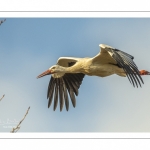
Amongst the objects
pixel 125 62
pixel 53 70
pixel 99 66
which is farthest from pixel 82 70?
pixel 125 62

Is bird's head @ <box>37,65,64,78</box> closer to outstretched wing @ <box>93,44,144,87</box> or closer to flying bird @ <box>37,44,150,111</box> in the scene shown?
flying bird @ <box>37,44,150,111</box>

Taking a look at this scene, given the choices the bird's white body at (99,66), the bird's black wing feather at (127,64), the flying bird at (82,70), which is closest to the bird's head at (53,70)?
the flying bird at (82,70)

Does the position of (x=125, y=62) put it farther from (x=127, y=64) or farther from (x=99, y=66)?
(x=99, y=66)

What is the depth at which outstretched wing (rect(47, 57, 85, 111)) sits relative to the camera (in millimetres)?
7793

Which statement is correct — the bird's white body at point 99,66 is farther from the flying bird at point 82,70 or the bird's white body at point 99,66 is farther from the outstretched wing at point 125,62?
the outstretched wing at point 125,62

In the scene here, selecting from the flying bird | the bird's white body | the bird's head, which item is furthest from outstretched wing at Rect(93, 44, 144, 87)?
the bird's head

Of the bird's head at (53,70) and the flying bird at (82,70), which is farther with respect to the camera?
the bird's head at (53,70)

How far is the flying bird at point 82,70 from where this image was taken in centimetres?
614

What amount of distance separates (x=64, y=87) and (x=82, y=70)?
37.5 inches

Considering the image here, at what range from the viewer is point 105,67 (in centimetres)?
697
